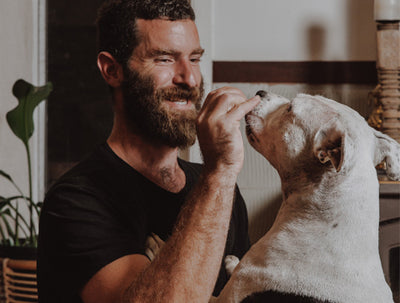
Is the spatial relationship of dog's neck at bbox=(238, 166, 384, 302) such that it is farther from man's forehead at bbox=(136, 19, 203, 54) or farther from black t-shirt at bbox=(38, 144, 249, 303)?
man's forehead at bbox=(136, 19, 203, 54)

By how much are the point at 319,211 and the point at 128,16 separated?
2.81 feet

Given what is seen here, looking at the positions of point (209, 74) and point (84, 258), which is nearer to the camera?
point (84, 258)

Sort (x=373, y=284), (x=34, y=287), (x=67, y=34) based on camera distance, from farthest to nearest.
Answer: (x=67, y=34), (x=34, y=287), (x=373, y=284)

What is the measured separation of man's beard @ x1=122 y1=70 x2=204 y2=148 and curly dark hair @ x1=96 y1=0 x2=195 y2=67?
0.29ft

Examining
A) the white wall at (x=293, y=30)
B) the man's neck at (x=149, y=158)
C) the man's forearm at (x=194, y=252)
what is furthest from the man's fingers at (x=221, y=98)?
the white wall at (x=293, y=30)

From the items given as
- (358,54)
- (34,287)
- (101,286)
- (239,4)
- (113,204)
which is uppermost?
(239,4)

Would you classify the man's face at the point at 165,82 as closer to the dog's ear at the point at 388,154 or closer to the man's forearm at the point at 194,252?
the man's forearm at the point at 194,252

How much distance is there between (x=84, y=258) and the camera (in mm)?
1246

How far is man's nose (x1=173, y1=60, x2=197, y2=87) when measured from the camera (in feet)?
5.02

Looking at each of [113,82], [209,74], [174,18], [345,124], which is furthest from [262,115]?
[209,74]

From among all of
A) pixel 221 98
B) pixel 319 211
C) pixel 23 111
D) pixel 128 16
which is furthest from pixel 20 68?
pixel 319 211

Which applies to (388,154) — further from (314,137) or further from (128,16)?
(128,16)

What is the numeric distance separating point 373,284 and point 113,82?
40.1 inches

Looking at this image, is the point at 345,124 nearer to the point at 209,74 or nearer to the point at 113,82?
the point at 113,82
